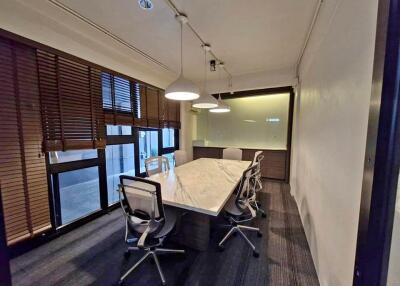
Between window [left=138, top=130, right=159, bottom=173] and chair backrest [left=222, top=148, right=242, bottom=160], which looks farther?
chair backrest [left=222, top=148, right=242, bottom=160]

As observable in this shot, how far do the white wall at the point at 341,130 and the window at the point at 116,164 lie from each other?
3182 millimetres

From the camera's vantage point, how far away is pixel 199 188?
80.7 inches

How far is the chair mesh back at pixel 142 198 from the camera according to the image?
59.4 inches

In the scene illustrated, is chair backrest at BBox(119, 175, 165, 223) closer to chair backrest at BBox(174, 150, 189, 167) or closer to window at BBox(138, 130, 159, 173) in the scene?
chair backrest at BBox(174, 150, 189, 167)

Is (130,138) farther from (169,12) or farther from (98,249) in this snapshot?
(169,12)

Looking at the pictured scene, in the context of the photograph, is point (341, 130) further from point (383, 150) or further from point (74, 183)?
point (74, 183)

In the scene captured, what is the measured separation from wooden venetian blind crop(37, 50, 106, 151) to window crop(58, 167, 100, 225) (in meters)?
0.51

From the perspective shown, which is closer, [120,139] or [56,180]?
[56,180]

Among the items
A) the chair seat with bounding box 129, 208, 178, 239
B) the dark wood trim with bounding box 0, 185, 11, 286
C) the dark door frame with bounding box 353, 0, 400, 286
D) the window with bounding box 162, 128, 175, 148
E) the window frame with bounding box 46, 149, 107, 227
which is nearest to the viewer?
the dark door frame with bounding box 353, 0, 400, 286

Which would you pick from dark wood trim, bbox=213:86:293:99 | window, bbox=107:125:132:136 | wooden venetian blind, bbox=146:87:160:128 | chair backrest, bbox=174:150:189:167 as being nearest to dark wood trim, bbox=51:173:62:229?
window, bbox=107:125:132:136

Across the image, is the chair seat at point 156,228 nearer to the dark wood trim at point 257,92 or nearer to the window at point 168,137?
the window at point 168,137

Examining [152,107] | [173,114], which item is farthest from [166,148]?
[152,107]

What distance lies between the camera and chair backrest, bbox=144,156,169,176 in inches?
110

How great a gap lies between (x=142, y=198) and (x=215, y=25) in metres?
2.34
